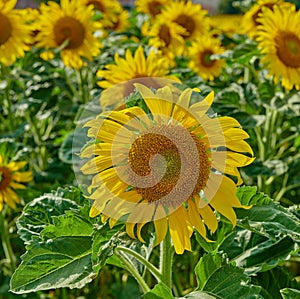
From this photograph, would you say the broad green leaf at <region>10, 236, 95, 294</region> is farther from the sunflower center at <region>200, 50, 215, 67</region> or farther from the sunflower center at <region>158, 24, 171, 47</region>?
the sunflower center at <region>200, 50, 215, 67</region>

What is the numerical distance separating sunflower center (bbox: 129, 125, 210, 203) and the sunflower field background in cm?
4

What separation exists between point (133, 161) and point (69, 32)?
4.56 ft

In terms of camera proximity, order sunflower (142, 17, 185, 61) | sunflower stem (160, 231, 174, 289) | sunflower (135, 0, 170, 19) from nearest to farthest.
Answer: sunflower stem (160, 231, 174, 289)
sunflower (142, 17, 185, 61)
sunflower (135, 0, 170, 19)

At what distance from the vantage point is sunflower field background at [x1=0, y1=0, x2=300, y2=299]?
3.13 feet

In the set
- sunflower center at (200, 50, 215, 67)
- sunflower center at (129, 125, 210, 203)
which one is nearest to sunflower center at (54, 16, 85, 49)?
sunflower center at (200, 50, 215, 67)

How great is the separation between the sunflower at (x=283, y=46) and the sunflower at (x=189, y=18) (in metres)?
0.70

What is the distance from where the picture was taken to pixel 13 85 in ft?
8.38

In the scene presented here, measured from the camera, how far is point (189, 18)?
8.64 ft

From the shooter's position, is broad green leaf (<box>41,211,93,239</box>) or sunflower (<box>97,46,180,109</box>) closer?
broad green leaf (<box>41,211,93,239</box>)

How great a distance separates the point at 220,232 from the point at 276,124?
1.08m

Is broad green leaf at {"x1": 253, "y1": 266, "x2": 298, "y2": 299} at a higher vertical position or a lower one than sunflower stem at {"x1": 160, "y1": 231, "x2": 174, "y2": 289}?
lower

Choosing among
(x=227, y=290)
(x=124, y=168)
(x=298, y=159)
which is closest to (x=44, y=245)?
(x=124, y=168)

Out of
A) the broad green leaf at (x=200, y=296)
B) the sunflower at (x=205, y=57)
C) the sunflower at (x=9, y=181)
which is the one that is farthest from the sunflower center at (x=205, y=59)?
the broad green leaf at (x=200, y=296)

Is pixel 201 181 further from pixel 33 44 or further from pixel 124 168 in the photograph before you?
pixel 33 44
